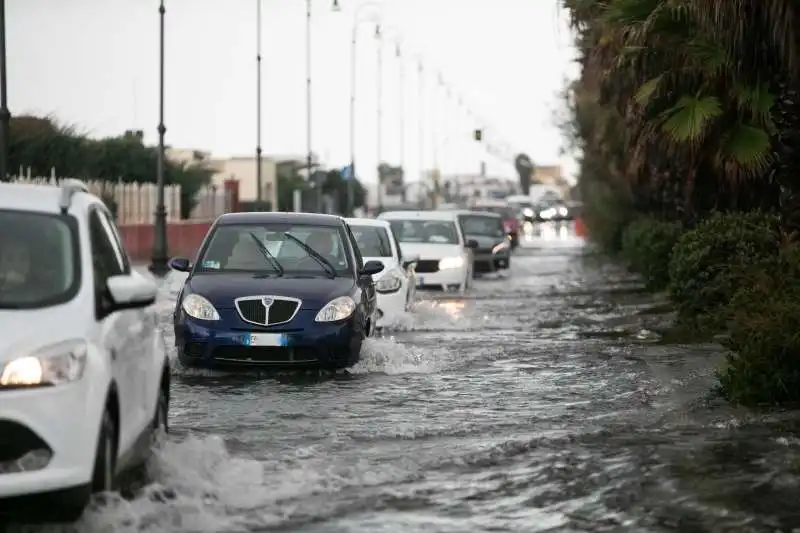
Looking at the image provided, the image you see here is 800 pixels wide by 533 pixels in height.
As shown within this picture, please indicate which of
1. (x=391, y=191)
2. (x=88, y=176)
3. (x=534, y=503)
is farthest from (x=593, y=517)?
(x=391, y=191)

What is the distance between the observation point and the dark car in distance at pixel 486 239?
42.9 metres

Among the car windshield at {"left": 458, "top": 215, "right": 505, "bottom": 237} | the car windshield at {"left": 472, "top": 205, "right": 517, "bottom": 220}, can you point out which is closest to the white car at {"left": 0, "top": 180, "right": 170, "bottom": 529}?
the car windshield at {"left": 458, "top": 215, "right": 505, "bottom": 237}

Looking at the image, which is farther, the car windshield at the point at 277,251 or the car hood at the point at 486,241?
the car hood at the point at 486,241

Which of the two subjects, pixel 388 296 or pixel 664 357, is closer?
pixel 664 357

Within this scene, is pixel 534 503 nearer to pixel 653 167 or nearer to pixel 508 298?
pixel 508 298

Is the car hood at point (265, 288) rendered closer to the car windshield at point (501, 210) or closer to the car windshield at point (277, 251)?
the car windshield at point (277, 251)

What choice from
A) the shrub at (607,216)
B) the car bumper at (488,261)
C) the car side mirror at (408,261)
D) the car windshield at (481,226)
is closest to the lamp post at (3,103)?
the car side mirror at (408,261)

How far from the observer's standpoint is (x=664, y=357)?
59.5 ft

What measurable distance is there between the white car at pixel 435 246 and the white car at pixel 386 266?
6.92m

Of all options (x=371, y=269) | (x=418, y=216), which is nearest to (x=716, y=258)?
(x=371, y=269)

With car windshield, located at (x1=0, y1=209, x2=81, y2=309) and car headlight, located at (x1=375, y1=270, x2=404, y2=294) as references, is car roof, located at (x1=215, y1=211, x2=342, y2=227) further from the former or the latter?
car windshield, located at (x1=0, y1=209, x2=81, y2=309)

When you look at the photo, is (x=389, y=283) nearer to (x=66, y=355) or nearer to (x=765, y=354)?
(x=765, y=354)

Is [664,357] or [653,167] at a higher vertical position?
[653,167]

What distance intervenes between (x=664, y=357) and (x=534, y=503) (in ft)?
29.9
